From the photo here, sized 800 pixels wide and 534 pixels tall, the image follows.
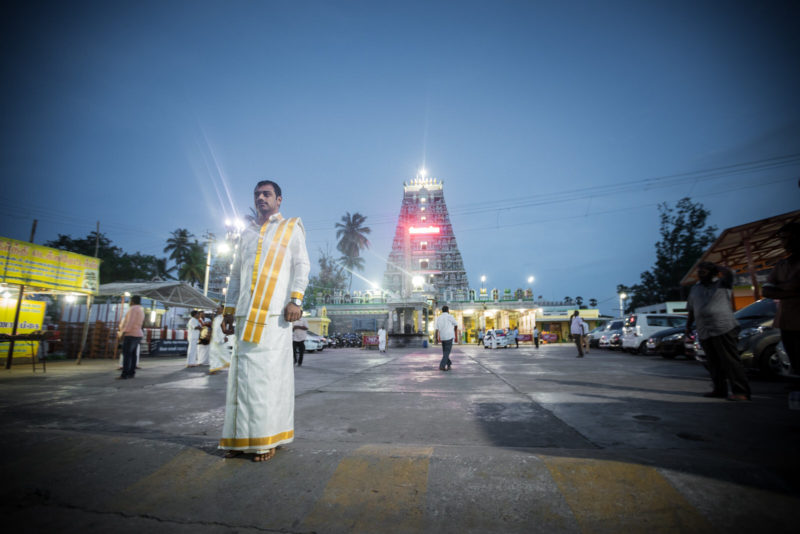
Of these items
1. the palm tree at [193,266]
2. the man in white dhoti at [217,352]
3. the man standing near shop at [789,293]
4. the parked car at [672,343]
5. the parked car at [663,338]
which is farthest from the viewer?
the palm tree at [193,266]

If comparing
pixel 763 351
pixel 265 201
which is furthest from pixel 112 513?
pixel 763 351

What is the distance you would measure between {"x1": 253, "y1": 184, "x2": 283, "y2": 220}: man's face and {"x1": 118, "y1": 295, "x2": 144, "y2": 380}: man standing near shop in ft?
18.4

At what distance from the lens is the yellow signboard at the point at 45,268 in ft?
28.3

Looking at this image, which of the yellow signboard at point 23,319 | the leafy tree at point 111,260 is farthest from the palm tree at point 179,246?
the yellow signboard at point 23,319

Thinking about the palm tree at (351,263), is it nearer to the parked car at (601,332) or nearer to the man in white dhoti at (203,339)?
the parked car at (601,332)

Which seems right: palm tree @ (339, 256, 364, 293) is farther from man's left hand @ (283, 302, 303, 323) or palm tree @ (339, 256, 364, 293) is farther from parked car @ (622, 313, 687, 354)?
man's left hand @ (283, 302, 303, 323)

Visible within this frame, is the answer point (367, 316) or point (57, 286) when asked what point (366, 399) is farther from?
point (367, 316)

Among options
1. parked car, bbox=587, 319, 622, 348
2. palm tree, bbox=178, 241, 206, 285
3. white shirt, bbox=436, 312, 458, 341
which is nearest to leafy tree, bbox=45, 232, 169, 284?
palm tree, bbox=178, 241, 206, 285

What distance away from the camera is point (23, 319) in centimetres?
1010

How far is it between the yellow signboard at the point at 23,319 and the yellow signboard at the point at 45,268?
4.28 ft

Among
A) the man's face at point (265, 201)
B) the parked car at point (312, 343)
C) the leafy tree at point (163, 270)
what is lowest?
the parked car at point (312, 343)

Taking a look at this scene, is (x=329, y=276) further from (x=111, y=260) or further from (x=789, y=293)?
(x=789, y=293)

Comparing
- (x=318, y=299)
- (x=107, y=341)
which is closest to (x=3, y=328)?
(x=107, y=341)

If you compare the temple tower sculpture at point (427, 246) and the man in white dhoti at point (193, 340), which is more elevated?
the temple tower sculpture at point (427, 246)
